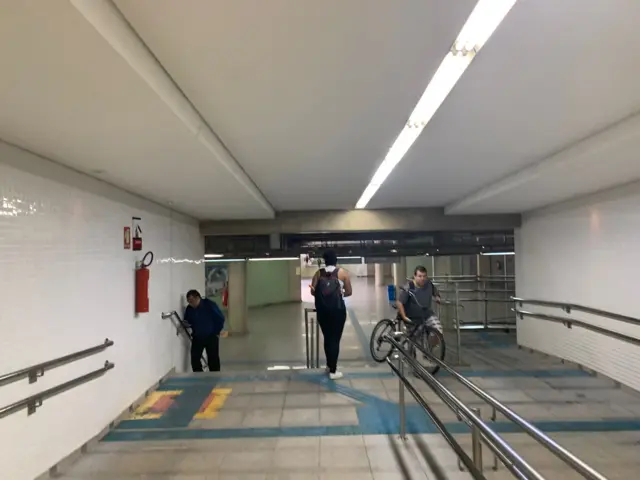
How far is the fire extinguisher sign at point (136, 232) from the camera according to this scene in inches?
186

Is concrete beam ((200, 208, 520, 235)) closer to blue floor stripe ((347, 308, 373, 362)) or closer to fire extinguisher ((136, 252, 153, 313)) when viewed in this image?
fire extinguisher ((136, 252, 153, 313))

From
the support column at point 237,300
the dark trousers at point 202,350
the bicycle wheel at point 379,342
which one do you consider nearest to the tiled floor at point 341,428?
the dark trousers at point 202,350

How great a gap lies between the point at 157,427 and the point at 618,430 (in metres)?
3.97

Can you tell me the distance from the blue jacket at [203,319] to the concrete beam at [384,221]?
5.46 feet

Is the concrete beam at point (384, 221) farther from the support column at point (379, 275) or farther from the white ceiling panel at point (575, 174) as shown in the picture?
the support column at point (379, 275)

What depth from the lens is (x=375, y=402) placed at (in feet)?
14.7

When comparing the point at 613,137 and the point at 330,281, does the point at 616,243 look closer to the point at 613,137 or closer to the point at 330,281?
the point at 613,137

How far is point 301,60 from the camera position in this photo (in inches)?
78.8

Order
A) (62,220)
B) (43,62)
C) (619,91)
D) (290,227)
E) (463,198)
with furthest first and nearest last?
(290,227) < (463,198) < (62,220) < (619,91) < (43,62)

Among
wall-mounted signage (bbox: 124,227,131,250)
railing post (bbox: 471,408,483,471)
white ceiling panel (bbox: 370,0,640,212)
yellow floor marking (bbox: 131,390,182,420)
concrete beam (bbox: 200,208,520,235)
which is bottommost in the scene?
yellow floor marking (bbox: 131,390,182,420)

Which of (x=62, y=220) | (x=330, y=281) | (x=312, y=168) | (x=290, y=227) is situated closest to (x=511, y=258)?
(x=290, y=227)

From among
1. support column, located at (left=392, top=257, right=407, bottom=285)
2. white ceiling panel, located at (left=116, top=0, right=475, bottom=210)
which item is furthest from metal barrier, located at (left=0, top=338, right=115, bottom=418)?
support column, located at (left=392, top=257, right=407, bottom=285)

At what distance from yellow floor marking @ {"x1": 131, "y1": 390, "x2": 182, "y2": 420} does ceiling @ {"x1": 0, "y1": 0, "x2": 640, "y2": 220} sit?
7.50 feet

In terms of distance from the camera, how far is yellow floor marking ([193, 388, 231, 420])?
4.28 metres
